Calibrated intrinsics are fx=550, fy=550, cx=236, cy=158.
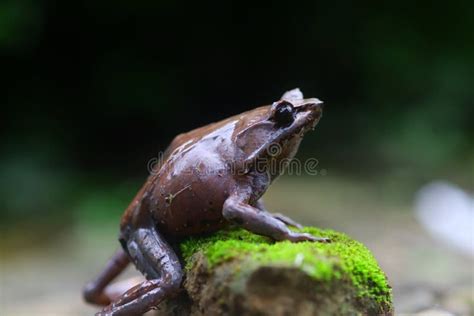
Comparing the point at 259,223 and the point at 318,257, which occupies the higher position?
the point at 259,223

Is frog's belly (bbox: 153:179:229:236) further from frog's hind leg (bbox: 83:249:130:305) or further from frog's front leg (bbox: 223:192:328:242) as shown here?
frog's hind leg (bbox: 83:249:130:305)

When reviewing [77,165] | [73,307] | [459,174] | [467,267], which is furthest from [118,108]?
[467,267]

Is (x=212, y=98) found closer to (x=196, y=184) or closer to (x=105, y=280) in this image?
(x=105, y=280)

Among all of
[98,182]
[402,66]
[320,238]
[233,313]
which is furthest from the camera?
[402,66]

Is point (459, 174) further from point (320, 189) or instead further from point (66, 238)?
point (66, 238)

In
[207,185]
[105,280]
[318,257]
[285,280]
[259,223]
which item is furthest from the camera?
[105,280]
